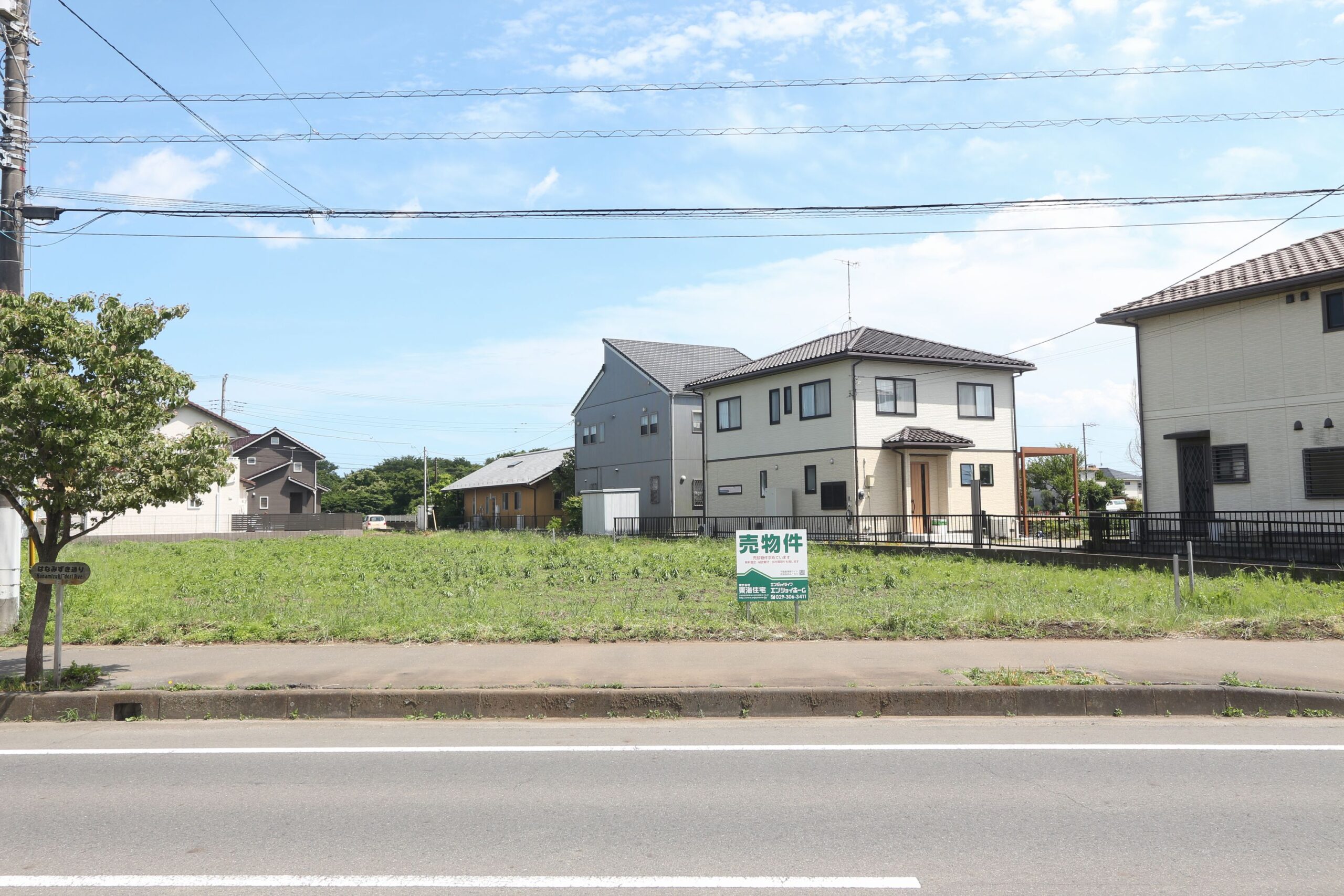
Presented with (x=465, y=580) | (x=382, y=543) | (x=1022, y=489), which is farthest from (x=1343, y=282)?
(x=382, y=543)

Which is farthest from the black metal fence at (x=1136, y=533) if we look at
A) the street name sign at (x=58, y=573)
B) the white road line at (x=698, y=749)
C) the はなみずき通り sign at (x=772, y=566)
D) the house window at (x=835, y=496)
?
the street name sign at (x=58, y=573)

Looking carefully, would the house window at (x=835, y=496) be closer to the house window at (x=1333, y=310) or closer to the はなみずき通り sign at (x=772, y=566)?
the house window at (x=1333, y=310)

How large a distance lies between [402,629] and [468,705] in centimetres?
351

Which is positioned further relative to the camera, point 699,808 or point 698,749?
point 698,749

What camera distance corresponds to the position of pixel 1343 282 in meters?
19.0

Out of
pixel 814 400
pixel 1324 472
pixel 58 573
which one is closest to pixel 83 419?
pixel 58 573

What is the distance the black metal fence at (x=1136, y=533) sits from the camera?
1781 cm

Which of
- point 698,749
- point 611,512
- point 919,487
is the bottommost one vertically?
point 698,749

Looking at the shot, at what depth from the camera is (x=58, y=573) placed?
8.97 metres

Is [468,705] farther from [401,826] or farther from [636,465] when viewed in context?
[636,465]

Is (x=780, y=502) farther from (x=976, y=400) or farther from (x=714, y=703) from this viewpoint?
(x=714, y=703)

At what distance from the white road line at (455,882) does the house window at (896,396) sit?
1114 inches

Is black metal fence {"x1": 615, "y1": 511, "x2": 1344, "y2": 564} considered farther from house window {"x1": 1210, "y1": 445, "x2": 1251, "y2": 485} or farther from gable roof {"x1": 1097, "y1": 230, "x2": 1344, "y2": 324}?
gable roof {"x1": 1097, "y1": 230, "x2": 1344, "y2": 324}

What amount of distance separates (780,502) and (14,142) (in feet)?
85.4
